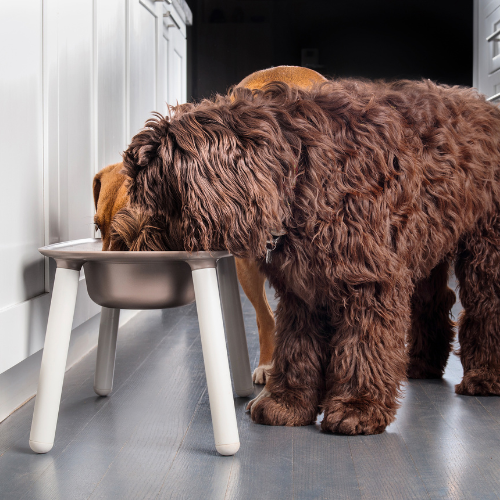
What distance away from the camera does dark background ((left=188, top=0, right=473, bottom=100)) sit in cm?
598

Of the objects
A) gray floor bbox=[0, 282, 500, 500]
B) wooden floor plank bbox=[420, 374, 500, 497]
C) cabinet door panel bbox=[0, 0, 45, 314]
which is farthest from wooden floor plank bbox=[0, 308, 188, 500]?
wooden floor plank bbox=[420, 374, 500, 497]

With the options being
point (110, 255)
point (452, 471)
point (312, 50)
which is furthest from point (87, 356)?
point (312, 50)

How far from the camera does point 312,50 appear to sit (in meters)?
6.13

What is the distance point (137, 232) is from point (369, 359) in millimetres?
628

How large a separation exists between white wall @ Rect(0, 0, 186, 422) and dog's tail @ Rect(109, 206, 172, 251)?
0.29 meters

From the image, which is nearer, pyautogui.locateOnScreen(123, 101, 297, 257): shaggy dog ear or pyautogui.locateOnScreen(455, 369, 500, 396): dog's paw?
pyautogui.locateOnScreen(123, 101, 297, 257): shaggy dog ear

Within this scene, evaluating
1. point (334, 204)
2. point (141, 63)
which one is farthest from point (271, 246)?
point (141, 63)

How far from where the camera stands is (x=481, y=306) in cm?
167

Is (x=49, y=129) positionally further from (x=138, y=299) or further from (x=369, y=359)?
(x=369, y=359)

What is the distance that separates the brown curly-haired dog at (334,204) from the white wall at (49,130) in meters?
0.40

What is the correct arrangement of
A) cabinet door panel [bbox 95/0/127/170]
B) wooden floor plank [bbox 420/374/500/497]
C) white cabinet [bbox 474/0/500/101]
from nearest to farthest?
1. wooden floor plank [bbox 420/374/500/497]
2. cabinet door panel [bbox 95/0/127/170]
3. white cabinet [bbox 474/0/500/101]

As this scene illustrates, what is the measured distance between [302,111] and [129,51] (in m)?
1.73

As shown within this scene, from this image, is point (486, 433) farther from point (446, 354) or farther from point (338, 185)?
point (338, 185)

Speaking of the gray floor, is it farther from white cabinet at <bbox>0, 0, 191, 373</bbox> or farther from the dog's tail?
the dog's tail
